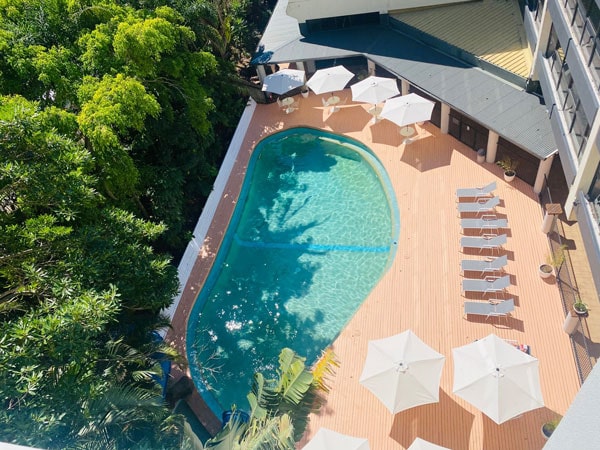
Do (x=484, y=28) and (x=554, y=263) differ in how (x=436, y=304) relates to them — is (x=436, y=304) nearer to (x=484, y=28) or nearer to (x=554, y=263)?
(x=554, y=263)

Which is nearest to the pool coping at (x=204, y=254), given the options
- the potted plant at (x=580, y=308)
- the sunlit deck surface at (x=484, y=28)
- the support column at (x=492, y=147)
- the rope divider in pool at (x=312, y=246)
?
the rope divider in pool at (x=312, y=246)

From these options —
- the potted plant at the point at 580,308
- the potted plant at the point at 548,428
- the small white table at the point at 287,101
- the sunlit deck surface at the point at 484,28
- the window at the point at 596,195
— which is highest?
the sunlit deck surface at the point at 484,28

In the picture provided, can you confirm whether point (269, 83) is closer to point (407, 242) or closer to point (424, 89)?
point (424, 89)

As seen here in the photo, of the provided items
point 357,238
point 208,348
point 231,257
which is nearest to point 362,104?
point 357,238

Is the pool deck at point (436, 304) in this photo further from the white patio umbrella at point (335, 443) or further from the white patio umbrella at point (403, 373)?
the white patio umbrella at point (335, 443)

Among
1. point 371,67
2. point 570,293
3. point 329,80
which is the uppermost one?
point 371,67

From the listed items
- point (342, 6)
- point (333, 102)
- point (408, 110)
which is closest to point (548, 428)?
point (408, 110)

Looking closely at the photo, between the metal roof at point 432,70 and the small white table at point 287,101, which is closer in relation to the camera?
the metal roof at point 432,70
